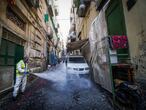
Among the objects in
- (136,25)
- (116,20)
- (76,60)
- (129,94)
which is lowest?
(129,94)

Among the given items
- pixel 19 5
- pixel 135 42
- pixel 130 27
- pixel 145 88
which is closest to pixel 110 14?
pixel 130 27

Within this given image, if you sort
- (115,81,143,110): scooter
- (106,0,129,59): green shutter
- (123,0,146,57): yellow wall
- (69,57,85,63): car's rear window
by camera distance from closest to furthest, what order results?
1. (115,81,143,110): scooter
2. (123,0,146,57): yellow wall
3. (106,0,129,59): green shutter
4. (69,57,85,63): car's rear window

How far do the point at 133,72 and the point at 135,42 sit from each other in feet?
3.56

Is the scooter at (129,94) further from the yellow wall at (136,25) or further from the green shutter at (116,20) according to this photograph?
the green shutter at (116,20)

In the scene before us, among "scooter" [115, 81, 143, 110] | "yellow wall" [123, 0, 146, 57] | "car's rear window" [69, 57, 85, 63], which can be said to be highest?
"yellow wall" [123, 0, 146, 57]

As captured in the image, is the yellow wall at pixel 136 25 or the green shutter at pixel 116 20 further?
the green shutter at pixel 116 20

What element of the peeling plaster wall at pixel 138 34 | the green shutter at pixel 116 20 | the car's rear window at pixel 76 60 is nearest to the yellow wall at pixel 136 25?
the peeling plaster wall at pixel 138 34

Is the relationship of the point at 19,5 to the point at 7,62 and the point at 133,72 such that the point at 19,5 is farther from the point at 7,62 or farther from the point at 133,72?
the point at 133,72

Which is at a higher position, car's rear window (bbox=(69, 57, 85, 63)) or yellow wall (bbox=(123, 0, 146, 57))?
yellow wall (bbox=(123, 0, 146, 57))

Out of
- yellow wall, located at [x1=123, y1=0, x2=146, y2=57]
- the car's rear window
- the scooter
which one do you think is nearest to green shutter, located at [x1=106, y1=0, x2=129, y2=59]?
yellow wall, located at [x1=123, y1=0, x2=146, y2=57]

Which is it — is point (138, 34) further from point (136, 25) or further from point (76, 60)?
point (76, 60)

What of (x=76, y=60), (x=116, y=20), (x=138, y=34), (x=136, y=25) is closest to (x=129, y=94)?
(x=138, y=34)

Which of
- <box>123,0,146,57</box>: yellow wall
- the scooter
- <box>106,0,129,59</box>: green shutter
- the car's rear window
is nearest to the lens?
the scooter

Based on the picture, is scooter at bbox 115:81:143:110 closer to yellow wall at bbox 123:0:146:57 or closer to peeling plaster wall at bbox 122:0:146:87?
peeling plaster wall at bbox 122:0:146:87
